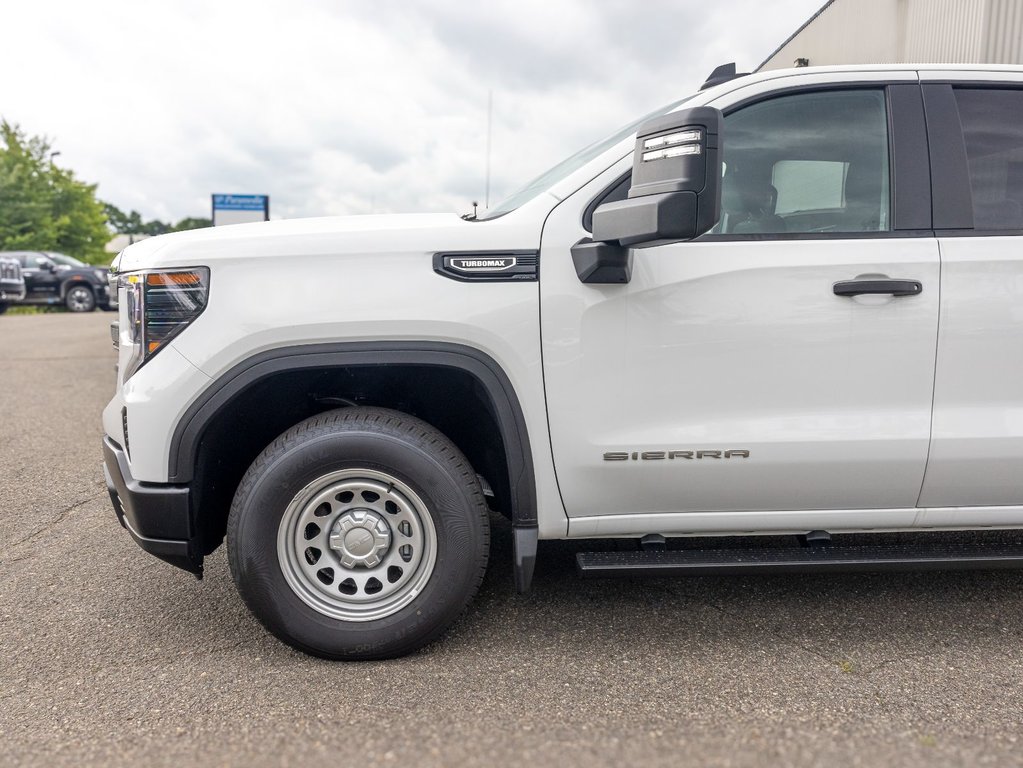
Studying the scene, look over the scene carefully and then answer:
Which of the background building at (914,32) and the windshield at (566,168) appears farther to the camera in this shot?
the background building at (914,32)

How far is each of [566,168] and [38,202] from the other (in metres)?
36.3

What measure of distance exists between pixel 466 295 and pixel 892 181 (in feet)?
4.88

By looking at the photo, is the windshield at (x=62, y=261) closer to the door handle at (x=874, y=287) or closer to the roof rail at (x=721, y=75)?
the roof rail at (x=721, y=75)

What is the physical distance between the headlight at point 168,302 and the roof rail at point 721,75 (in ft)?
6.04

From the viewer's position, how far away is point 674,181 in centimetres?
225

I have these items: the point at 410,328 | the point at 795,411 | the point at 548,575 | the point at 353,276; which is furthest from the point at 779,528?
the point at 353,276

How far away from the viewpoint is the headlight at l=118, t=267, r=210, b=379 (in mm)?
2578

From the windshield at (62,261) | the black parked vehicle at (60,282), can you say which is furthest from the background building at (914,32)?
the windshield at (62,261)

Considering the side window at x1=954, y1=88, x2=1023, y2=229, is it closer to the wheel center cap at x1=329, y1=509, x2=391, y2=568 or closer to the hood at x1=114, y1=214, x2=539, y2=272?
the hood at x1=114, y1=214, x2=539, y2=272

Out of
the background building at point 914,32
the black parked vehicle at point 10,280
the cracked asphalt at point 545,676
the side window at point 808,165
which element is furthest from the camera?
the black parked vehicle at point 10,280

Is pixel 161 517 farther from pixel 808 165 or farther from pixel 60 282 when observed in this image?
pixel 60 282

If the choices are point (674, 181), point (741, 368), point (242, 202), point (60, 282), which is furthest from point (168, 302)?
point (60, 282)

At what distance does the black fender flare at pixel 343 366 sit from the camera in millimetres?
2586

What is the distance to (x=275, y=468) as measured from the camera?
258 cm
